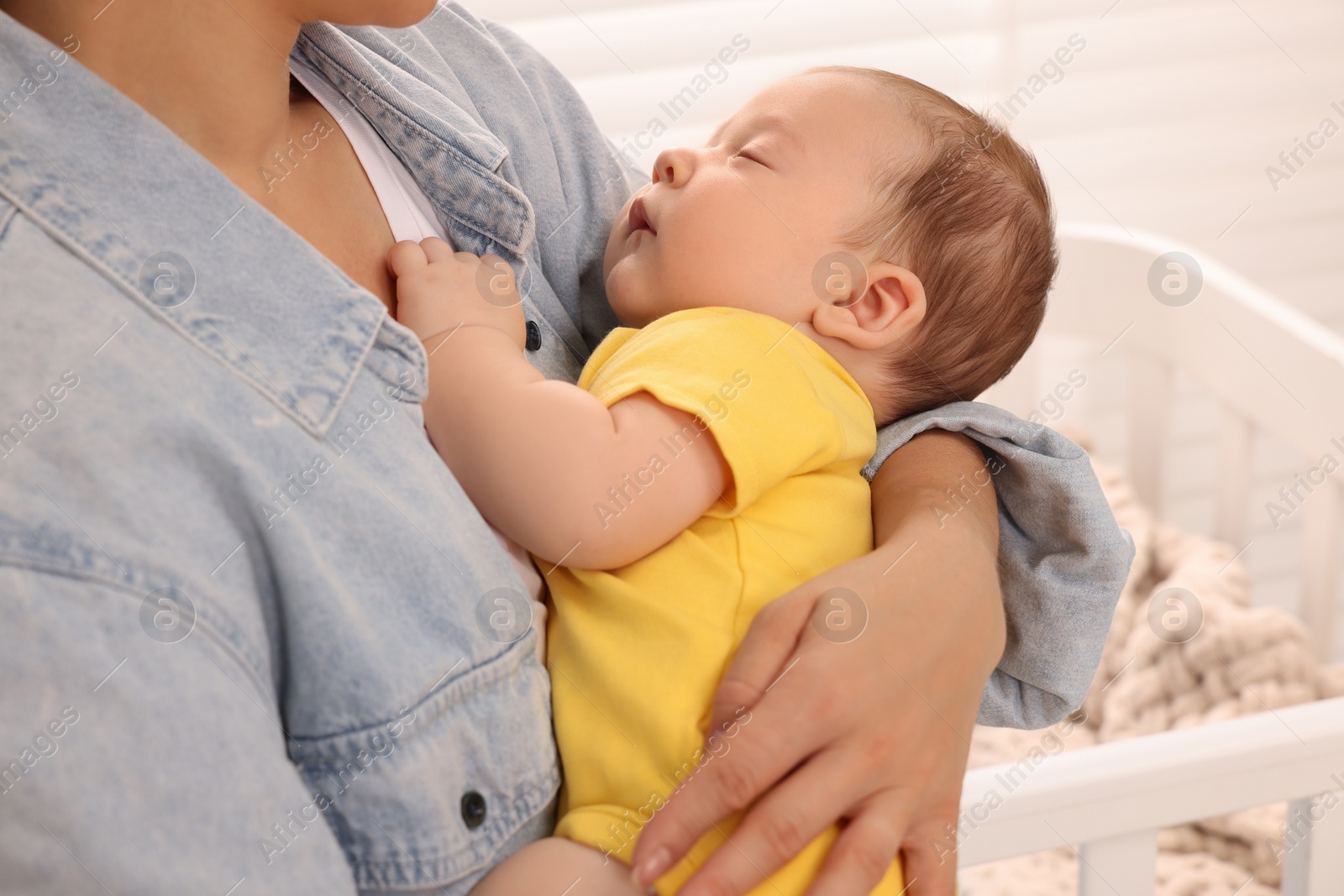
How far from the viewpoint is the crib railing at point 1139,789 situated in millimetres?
895

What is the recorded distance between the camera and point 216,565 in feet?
1.78

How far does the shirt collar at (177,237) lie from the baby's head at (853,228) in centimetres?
29

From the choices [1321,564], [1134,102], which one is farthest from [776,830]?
[1134,102]

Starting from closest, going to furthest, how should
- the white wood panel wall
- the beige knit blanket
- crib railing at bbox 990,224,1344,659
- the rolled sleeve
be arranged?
the rolled sleeve → the beige knit blanket → crib railing at bbox 990,224,1344,659 → the white wood panel wall

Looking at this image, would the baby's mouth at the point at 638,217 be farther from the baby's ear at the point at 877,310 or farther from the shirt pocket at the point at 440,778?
the shirt pocket at the point at 440,778

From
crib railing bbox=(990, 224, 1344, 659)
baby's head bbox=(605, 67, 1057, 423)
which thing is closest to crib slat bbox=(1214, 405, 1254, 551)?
crib railing bbox=(990, 224, 1344, 659)

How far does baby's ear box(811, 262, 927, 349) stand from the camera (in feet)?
2.92

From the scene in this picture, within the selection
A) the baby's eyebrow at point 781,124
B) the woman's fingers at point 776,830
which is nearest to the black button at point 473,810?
the woman's fingers at point 776,830

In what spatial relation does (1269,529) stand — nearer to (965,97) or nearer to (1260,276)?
(1260,276)

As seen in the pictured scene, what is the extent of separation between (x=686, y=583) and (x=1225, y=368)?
1366 mm

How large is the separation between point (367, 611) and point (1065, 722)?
142 cm

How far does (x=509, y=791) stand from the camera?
679 mm

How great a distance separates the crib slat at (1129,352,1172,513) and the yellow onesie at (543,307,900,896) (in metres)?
1.33

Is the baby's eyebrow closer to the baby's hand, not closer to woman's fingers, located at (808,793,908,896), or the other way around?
the baby's hand
